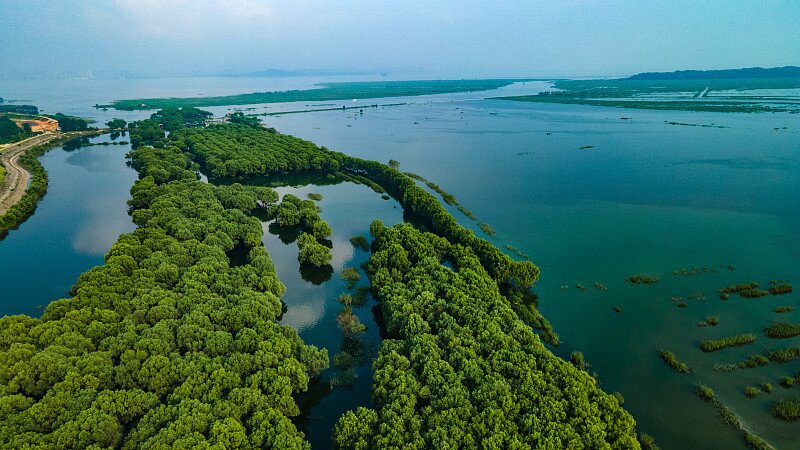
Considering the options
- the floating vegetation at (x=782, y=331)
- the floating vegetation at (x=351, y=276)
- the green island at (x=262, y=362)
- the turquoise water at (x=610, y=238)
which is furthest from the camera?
the floating vegetation at (x=351, y=276)

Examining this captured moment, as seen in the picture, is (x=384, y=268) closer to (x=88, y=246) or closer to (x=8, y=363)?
(x=8, y=363)

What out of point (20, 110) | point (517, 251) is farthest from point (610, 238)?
point (20, 110)

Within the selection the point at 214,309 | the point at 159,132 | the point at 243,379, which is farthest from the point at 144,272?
the point at 159,132

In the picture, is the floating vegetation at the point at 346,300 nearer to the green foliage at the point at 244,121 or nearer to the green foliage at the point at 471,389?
the green foliage at the point at 471,389

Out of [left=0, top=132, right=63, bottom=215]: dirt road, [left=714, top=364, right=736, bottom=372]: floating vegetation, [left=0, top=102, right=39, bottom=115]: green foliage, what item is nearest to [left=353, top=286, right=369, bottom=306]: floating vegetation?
[left=714, top=364, right=736, bottom=372]: floating vegetation

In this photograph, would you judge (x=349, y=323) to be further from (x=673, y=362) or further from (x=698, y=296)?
(x=698, y=296)

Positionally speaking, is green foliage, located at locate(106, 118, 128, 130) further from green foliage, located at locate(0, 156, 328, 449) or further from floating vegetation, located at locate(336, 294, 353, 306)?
floating vegetation, located at locate(336, 294, 353, 306)

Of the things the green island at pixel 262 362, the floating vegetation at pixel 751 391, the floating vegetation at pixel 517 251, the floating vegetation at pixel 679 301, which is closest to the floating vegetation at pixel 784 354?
the floating vegetation at pixel 751 391
